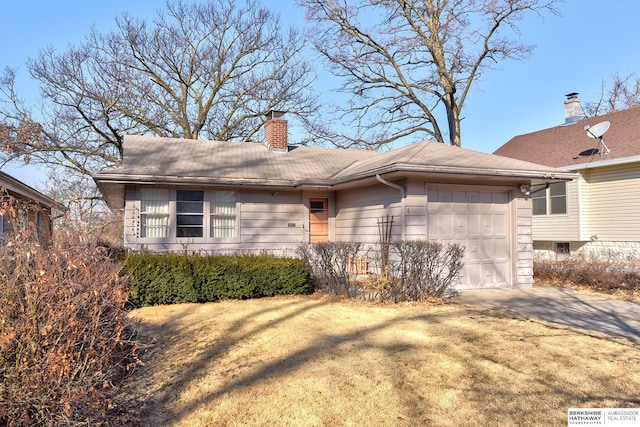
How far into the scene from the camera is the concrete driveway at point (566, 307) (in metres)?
6.07

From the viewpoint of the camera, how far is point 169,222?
1052 cm

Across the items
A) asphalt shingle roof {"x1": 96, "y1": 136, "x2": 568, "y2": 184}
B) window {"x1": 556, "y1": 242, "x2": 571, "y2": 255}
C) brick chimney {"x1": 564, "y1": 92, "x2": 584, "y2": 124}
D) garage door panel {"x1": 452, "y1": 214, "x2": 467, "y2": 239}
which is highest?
brick chimney {"x1": 564, "y1": 92, "x2": 584, "y2": 124}

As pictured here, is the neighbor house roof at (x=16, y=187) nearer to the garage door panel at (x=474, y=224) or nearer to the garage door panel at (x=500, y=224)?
the garage door panel at (x=474, y=224)

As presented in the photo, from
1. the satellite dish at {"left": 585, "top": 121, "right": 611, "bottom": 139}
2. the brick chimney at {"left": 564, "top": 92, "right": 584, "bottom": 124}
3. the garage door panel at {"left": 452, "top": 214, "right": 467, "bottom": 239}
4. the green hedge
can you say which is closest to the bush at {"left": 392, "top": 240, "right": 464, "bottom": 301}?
the garage door panel at {"left": 452, "top": 214, "right": 467, "bottom": 239}

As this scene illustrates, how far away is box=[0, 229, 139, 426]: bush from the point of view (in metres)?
2.97

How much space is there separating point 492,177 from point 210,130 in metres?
19.1

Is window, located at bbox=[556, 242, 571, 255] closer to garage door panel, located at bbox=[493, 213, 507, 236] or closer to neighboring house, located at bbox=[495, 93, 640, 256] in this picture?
neighboring house, located at bbox=[495, 93, 640, 256]

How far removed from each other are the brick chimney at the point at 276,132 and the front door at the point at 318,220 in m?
2.95

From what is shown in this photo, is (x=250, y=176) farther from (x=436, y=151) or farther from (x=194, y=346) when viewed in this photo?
(x=194, y=346)

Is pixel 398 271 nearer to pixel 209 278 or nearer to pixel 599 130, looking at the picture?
pixel 209 278

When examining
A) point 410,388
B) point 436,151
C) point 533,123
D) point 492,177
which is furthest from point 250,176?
point 533,123

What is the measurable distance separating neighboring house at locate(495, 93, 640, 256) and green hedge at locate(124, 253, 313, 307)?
990cm

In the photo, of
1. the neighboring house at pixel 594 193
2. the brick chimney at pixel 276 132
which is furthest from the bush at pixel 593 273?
the brick chimney at pixel 276 132

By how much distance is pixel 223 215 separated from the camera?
436 inches
